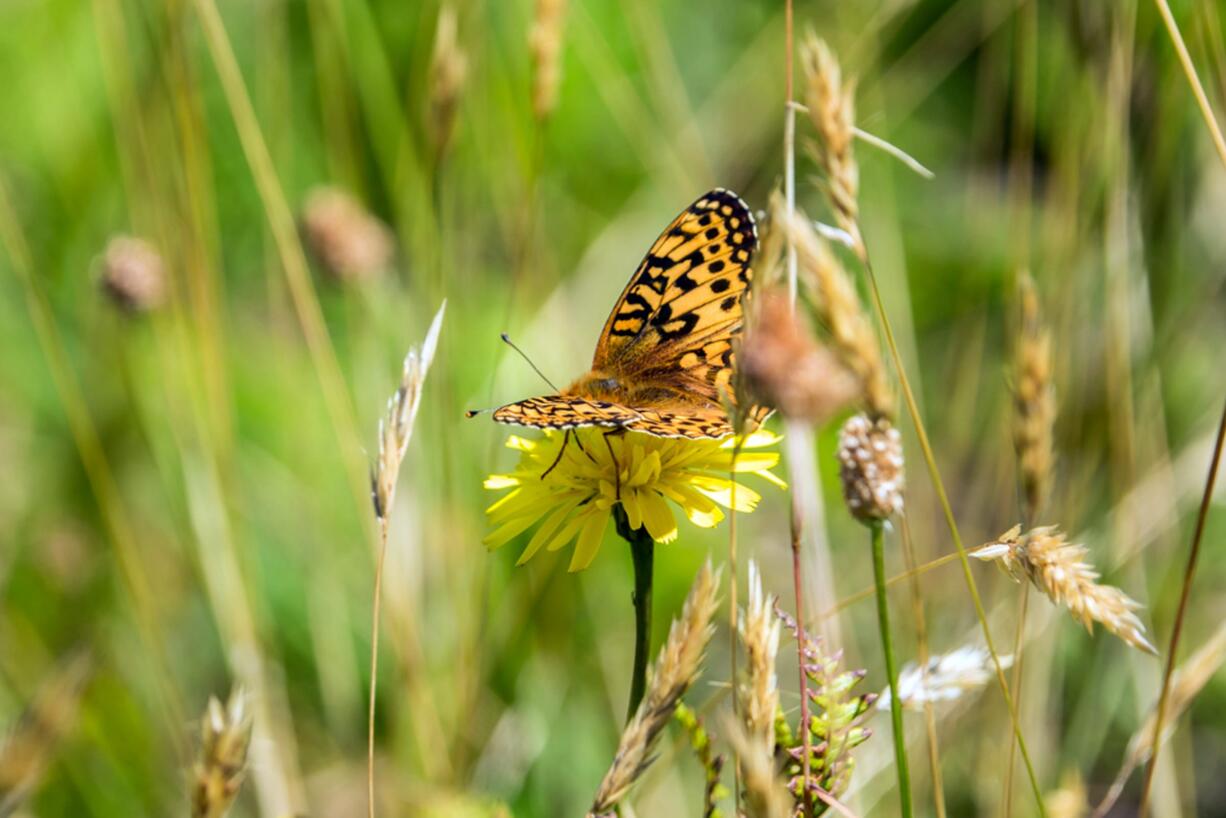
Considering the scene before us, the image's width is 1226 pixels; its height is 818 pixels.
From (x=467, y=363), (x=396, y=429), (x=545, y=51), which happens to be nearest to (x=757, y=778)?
(x=396, y=429)

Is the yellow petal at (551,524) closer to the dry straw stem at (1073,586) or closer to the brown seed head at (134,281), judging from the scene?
the dry straw stem at (1073,586)

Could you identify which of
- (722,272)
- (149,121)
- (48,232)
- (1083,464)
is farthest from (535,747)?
(48,232)

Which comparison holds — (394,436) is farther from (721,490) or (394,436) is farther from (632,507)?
(721,490)

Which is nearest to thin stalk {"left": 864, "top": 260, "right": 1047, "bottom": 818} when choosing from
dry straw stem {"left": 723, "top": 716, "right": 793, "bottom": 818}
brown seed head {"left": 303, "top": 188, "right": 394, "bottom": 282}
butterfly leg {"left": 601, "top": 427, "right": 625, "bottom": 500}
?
dry straw stem {"left": 723, "top": 716, "right": 793, "bottom": 818}

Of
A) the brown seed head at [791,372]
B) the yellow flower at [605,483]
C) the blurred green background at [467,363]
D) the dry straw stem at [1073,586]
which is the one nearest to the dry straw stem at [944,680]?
the dry straw stem at [1073,586]

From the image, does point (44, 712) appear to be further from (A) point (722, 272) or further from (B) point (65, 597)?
(B) point (65, 597)

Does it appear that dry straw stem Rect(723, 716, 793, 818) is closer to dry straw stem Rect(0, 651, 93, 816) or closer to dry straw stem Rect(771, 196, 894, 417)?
dry straw stem Rect(771, 196, 894, 417)
